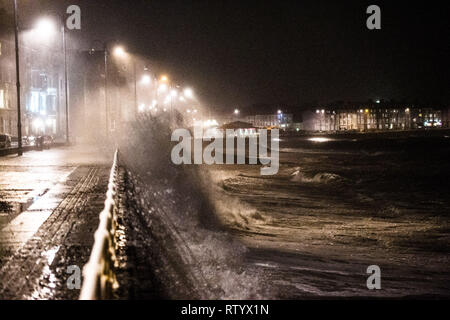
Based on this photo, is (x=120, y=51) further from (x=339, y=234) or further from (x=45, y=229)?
(x=45, y=229)

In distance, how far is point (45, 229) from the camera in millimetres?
10773

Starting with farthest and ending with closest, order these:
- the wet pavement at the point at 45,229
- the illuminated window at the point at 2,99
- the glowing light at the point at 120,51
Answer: the illuminated window at the point at 2,99
the glowing light at the point at 120,51
the wet pavement at the point at 45,229

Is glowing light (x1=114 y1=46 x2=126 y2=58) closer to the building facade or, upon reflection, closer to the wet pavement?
the building facade

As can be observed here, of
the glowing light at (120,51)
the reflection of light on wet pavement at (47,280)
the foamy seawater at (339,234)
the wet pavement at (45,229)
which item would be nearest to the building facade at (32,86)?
the glowing light at (120,51)

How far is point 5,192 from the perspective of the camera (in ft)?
52.9

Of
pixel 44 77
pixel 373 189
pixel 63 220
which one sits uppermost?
pixel 44 77

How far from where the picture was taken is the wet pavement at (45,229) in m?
7.41

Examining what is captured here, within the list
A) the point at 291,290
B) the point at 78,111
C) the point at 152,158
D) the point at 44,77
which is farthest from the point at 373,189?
the point at 78,111

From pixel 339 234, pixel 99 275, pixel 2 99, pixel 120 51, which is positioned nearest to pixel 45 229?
pixel 99 275

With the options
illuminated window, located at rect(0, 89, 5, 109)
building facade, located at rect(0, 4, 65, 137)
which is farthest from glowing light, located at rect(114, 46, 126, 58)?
illuminated window, located at rect(0, 89, 5, 109)

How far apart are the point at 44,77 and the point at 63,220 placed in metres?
58.9

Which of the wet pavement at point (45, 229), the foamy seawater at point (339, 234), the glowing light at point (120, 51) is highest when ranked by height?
the glowing light at point (120, 51)

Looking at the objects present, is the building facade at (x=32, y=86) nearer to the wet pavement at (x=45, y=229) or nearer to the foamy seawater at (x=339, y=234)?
the foamy seawater at (x=339, y=234)
